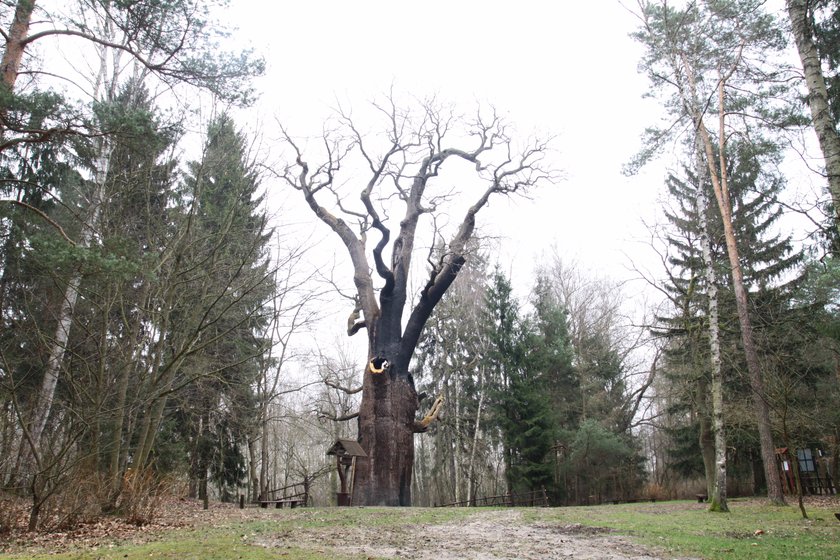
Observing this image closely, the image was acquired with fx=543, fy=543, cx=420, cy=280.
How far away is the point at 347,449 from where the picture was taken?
13.9m

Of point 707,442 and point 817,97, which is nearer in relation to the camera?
point 817,97

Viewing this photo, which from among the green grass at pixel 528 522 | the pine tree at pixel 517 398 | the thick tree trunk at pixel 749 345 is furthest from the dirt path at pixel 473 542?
the pine tree at pixel 517 398

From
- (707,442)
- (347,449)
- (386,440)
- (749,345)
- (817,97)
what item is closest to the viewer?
(817,97)

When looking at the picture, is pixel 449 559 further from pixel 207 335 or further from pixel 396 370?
pixel 396 370

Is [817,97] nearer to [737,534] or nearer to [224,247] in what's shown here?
[737,534]

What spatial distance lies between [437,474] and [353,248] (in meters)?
14.7

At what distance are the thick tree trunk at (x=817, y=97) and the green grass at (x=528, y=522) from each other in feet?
12.8

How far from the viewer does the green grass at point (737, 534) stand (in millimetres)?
5840

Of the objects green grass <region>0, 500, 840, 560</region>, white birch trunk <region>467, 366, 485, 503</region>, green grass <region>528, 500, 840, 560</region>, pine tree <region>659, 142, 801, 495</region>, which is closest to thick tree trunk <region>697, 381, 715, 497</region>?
pine tree <region>659, 142, 801, 495</region>

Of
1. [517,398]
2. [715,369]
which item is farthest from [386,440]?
[517,398]

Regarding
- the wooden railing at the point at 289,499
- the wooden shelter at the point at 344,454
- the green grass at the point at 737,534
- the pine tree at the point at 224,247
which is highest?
the pine tree at the point at 224,247

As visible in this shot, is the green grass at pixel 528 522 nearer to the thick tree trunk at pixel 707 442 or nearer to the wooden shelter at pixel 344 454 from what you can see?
the wooden shelter at pixel 344 454

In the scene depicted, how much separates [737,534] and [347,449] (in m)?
9.03

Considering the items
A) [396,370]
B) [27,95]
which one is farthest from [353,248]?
[27,95]
